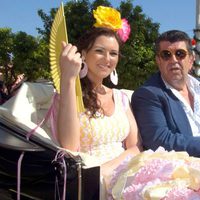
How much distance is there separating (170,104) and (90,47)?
0.61 meters

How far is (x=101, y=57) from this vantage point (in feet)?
7.90

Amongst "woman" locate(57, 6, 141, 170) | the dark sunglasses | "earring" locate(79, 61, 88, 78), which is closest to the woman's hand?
"woman" locate(57, 6, 141, 170)

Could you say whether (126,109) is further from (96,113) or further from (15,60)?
(15,60)

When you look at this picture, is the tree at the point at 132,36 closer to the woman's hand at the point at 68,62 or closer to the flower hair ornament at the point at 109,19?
the flower hair ornament at the point at 109,19

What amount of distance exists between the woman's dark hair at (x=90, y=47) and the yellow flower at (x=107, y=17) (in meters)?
0.03

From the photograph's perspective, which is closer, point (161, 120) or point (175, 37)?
point (161, 120)

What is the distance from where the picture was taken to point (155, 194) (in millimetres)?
1597

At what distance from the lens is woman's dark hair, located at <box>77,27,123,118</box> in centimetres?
239

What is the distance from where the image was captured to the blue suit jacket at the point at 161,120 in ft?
7.68

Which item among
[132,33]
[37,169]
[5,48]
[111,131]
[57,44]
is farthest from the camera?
[5,48]

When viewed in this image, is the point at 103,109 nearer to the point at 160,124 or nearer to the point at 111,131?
the point at 111,131

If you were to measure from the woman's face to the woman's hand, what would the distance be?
0.48 m

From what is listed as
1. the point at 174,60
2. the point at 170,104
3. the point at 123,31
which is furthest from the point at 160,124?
the point at 123,31

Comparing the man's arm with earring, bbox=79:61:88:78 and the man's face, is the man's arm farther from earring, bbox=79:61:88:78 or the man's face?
earring, bbox=79:61:88:78
